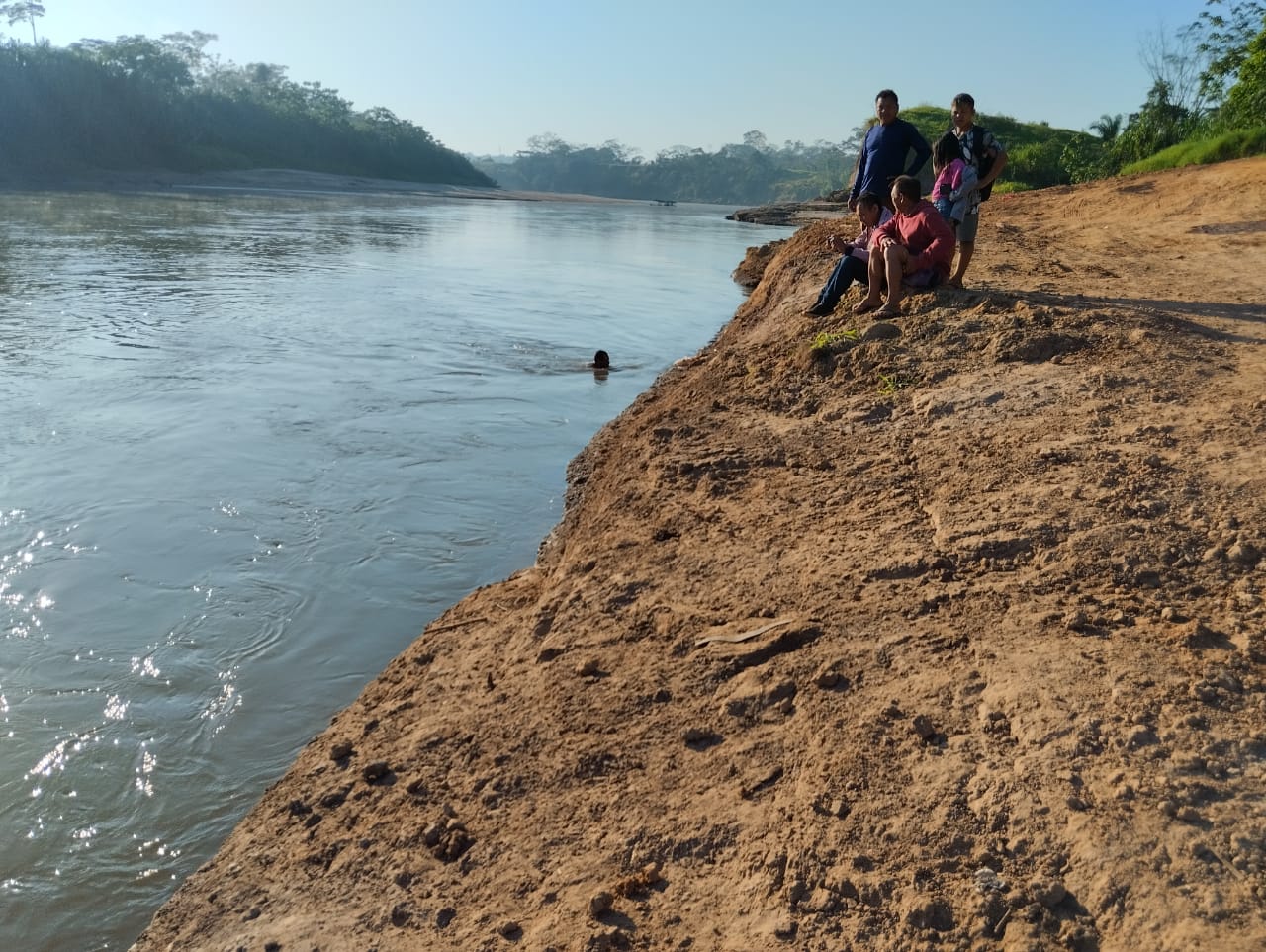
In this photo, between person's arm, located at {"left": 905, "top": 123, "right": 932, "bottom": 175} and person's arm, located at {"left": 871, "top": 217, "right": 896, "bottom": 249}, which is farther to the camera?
person's arm, located at {"left": 905, "top": 123, "right": 932, "bottom": 175}

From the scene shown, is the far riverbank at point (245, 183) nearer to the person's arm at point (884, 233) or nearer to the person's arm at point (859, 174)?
the person's arm at point (859, 174)

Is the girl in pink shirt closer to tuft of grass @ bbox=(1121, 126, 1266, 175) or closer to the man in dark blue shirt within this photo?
the man in dark blue shirt

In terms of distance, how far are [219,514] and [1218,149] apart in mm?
15622

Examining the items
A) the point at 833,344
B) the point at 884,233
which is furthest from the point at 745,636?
the point at 884,233

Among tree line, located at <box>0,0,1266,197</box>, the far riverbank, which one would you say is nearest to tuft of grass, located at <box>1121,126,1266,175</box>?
tree line, located at <box>0,0,1266,197</box>

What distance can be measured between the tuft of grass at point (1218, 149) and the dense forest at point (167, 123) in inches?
2086

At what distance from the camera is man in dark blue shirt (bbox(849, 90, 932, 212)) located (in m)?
6.80

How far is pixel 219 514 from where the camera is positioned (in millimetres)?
6391

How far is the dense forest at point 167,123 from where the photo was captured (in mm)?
54625

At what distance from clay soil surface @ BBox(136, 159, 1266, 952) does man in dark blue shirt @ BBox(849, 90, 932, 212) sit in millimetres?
2221

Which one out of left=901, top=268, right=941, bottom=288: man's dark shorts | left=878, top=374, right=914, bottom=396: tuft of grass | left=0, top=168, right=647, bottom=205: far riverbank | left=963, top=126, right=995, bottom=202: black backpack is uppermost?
left=0, top=168, right=647, bottom=205: far riverbank

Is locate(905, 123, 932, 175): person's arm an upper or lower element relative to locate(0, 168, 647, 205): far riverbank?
lower

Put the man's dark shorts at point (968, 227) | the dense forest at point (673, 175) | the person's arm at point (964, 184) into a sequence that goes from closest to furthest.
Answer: the person's arm at point (964, 184) < the man's dark shorts at point (968, 227) < the dense forest at point (673, 175)

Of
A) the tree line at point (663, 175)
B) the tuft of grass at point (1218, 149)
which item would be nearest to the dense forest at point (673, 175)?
the tree line at point (663, 175)
